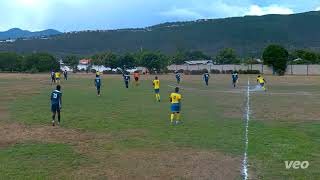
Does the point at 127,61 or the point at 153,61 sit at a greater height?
the point at 127,61

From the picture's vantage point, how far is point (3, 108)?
27344 mm

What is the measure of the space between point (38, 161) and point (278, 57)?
8407 centimetres

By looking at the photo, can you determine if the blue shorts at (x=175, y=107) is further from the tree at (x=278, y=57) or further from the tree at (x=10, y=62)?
the tree at (x=10, y=62)

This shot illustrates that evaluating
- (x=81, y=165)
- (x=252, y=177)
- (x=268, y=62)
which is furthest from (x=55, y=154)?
(x=268, y=62)

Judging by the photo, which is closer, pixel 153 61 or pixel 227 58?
pixel 153 61

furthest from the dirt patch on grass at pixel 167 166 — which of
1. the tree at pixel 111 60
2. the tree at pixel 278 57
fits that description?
the tree at pixel 111 60

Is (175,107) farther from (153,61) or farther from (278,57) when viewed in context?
(153,61)

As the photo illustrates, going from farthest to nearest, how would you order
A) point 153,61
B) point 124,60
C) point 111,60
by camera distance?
1. point 111,60
2. point 124,60
3. point 153,61

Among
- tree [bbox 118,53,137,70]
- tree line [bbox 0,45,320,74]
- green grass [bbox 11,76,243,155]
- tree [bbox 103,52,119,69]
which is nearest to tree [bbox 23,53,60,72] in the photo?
tree line [bbox 0,45,320,74]

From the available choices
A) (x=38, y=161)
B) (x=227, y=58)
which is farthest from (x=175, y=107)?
(x=227, y=58)

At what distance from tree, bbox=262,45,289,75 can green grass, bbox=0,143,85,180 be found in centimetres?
8167

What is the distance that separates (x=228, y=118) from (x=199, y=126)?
323 cm

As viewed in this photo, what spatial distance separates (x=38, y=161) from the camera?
12445 mm

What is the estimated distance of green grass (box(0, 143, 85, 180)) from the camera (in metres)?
11.0
